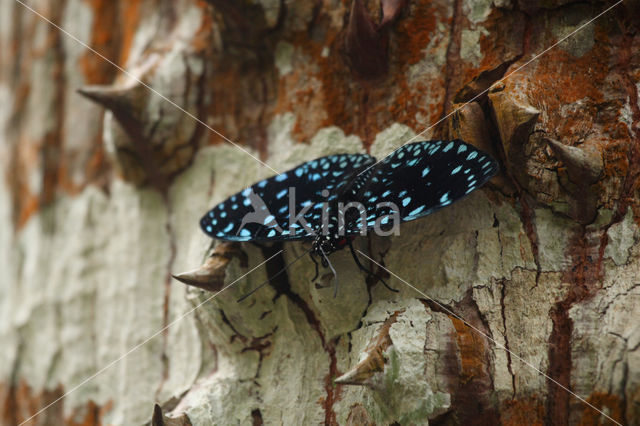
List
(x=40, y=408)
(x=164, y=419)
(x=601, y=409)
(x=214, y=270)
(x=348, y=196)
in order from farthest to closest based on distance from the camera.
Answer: (x=40, y=408) → (x=348, y=196) → (x=214, y=270) → (x=164, y=419) → (x=601, y=409)

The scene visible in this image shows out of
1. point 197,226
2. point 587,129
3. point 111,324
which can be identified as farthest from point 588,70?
point 111,324

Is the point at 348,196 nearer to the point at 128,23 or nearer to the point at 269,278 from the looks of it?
the point at 269,278

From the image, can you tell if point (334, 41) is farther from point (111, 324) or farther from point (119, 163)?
point (111, 324)

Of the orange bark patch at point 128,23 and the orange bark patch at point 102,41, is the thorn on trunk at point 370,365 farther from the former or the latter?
the orange bark patch at point 102,41

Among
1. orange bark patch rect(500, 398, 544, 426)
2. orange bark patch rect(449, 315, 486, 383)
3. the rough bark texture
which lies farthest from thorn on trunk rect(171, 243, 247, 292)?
orange bark patch rect(500, 398, 544, 426)

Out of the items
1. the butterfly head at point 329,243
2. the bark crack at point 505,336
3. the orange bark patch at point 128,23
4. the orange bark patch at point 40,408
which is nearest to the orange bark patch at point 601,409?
the bark crack at point 505,336

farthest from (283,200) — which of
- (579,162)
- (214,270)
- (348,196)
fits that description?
(579,162)

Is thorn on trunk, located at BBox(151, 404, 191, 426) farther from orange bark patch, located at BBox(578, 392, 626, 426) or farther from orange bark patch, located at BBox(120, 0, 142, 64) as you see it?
orange bark patch, located at BBox(120, 0, 142, 64)

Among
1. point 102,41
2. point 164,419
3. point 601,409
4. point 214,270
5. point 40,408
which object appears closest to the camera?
Result: point 601,409
